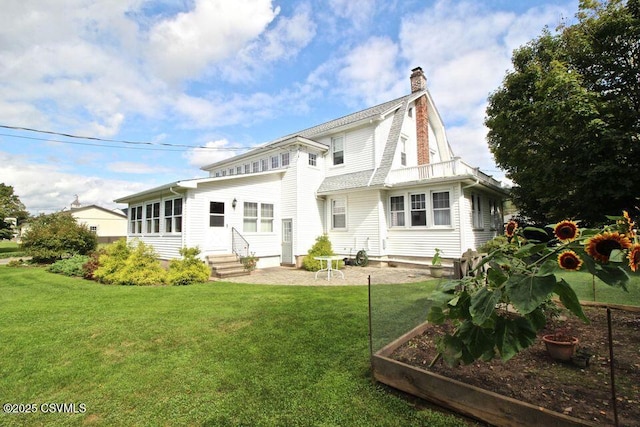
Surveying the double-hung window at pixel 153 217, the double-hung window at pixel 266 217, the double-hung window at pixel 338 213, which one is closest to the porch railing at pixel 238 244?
the double-hung window at pixel 266 217

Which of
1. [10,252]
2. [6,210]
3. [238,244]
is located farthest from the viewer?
[6,210]

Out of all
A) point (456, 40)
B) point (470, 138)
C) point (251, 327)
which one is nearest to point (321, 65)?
point (456, 40)

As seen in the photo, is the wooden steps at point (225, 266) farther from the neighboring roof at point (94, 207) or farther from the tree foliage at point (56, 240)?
the neighboring roof at point (94, 207)

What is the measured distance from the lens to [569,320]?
13.2 feet

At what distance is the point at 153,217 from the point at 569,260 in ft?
50.0

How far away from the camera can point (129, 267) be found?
9.84 m

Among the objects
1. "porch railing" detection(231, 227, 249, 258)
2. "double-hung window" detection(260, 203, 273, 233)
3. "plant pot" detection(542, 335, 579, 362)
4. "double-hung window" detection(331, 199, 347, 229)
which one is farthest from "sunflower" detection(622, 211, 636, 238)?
"double-hung window" detection(260, 203, 273, 233)

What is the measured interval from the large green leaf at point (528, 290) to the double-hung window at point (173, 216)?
12.2 metres

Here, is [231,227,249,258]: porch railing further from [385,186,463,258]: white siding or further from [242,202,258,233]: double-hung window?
[385,186,463,258]: white siding

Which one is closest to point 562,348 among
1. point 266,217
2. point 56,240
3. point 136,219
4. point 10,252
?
point 266,217

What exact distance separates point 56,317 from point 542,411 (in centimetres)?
766

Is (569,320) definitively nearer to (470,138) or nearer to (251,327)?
(251,327)

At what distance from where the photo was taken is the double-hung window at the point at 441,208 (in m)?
12.1

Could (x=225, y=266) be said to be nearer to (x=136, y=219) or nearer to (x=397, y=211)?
(x=136, y=219)
